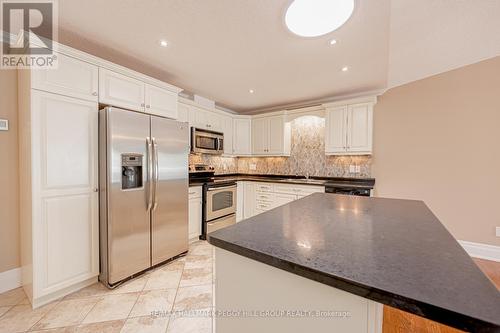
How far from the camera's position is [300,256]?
73 centimetres

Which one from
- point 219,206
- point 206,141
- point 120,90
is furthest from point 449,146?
point 120,90

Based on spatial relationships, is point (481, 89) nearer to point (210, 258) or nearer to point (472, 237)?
point (472, 237)

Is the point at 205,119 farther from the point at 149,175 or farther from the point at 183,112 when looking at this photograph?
the point at 149,175

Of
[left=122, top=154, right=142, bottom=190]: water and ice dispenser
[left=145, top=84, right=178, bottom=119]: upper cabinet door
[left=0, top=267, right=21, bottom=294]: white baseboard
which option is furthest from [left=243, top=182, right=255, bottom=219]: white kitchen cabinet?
[left=0, top=267, right=21, bottom=294]: white baseboard

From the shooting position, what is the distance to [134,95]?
234cm

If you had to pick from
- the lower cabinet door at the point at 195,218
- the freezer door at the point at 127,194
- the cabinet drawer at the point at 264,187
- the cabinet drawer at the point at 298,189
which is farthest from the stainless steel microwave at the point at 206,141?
the cabinet drawer at the point at 298,189

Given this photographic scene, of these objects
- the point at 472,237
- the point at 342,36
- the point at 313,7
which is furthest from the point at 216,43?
the point at 472,237

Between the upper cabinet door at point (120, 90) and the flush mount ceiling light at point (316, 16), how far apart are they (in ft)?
5.57

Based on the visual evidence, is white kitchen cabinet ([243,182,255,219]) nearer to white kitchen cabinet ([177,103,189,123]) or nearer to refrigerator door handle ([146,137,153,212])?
white kitchen cabinet ([177,103,189,123])

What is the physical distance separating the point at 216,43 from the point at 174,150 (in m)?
1.27

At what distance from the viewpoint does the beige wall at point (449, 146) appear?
275cm

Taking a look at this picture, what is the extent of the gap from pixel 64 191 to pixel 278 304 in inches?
82.5

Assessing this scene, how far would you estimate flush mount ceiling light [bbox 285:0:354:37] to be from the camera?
1653 millimetres

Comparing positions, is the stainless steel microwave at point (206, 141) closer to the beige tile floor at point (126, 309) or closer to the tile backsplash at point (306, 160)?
the tile backsplash at point (306, 160)
